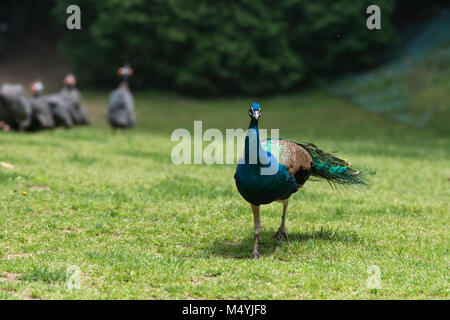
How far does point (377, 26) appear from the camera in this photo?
27.6 metres

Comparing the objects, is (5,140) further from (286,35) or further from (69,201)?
(286,35)

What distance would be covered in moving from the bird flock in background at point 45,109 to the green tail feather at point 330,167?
11.3 metres

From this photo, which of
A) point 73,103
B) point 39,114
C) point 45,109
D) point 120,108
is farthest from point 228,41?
point 39,114

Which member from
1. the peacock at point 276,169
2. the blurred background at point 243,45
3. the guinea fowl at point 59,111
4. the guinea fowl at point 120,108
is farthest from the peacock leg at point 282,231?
the blurred background at point 243,45

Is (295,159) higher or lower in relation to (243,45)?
lower

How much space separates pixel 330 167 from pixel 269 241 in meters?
1.33

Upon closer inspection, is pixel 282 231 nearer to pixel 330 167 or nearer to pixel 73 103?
pixel 330 167

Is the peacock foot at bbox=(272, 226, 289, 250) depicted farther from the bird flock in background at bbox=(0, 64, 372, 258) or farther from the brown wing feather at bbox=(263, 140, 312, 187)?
the brown wing feather at bbox=(263, 140, 312, 187)

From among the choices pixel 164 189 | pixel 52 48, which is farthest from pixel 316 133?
pixel 52 48

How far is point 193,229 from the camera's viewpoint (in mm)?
8773

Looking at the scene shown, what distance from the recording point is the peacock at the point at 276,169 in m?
7.03

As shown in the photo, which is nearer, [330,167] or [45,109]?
[330,167]

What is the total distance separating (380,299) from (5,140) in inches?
480

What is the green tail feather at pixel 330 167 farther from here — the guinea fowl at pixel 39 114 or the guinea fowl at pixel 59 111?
the guinea fowl at pixel 59 111
